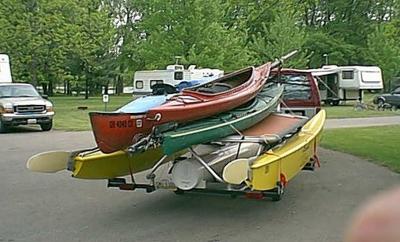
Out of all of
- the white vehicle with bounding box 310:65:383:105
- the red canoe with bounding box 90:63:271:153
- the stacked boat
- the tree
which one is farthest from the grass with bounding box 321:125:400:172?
the tree

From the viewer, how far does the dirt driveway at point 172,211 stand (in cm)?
649

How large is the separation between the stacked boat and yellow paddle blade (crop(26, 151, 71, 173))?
1 cm

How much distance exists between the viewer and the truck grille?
20891mm

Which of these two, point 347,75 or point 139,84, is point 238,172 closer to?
point 139,84

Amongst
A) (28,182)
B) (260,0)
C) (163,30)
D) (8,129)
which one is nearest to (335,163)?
(28,182)

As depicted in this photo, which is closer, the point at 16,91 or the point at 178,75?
the point at 16,91

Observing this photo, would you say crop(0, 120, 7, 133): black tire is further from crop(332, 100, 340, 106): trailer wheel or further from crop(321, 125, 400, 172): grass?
crop(332, 100, 340, 106): trailer wheel

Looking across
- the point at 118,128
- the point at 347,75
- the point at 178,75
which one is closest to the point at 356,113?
the point at 178,75

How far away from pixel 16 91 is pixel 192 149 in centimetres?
1664

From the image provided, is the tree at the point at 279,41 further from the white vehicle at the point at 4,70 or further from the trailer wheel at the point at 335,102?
the white vehicle at the point at 4,70

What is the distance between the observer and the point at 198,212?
25.1 ft

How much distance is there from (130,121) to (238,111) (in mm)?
1757

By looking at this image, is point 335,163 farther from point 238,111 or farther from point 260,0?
point 260,0

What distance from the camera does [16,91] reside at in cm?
2223
